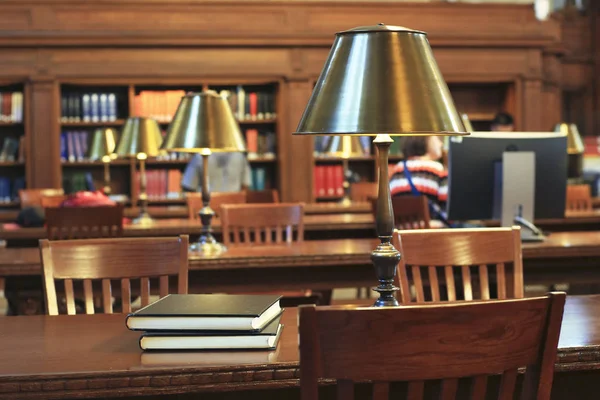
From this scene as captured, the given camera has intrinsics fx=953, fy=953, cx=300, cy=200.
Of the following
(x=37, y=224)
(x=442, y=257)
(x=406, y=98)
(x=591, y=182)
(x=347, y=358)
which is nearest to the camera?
(x=347, y=358)

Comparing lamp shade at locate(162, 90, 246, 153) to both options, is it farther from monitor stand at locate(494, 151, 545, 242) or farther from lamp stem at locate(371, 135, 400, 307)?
lamp stem at locate(371, 135, 400, 307)

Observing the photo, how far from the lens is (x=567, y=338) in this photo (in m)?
1.94

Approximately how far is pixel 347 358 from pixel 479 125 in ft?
27.4

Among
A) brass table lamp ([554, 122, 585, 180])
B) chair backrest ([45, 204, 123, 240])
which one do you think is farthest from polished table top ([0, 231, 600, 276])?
brass table lamp ([554, 122, 585, 180])

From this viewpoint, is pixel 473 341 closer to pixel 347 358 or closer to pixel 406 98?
pixel 347 358

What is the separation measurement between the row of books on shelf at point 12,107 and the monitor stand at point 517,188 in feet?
18.8

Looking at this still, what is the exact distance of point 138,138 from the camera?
5238 mm

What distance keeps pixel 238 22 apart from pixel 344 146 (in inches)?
71.4

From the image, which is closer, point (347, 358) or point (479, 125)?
point (347, 358)

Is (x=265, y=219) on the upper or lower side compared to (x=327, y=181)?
upper

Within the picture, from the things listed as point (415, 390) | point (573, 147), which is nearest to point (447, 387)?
point (415, 390)

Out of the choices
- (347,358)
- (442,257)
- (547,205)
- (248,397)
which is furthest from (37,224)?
(347,358)

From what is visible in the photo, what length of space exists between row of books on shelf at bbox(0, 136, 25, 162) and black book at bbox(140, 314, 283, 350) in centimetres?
699

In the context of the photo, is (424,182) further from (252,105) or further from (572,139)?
(252,105)
